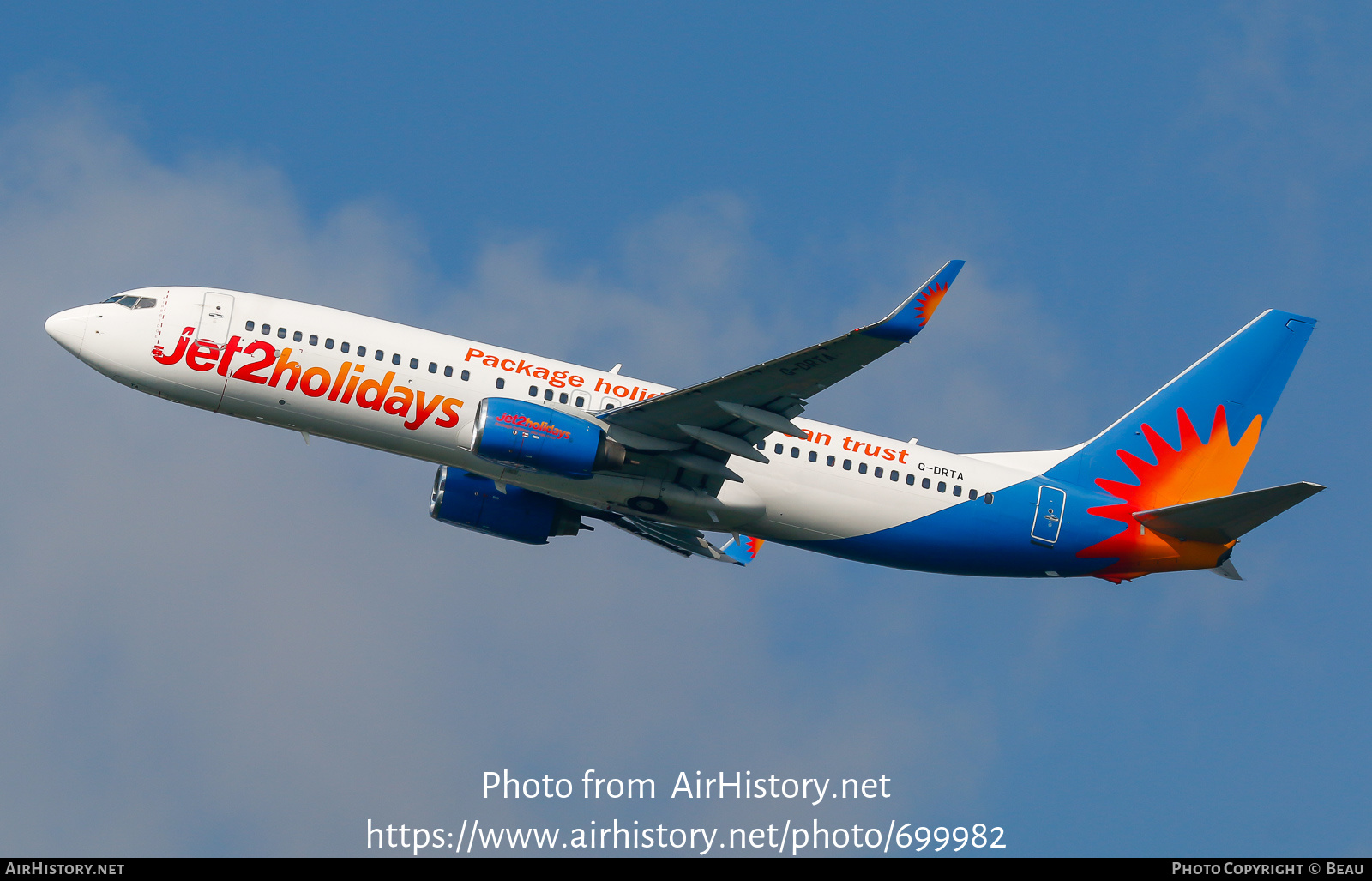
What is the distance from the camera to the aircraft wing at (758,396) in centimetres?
3019

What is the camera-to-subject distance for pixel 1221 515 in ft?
125

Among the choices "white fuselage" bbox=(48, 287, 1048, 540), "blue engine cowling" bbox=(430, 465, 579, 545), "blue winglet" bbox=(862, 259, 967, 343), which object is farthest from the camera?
"blue engine cowling" bbox=(430, 465, 579, 545)

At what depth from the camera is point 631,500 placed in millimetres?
37000

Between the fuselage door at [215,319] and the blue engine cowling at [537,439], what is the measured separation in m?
7.84

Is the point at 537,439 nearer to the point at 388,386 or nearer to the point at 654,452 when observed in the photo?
the point at 654,452

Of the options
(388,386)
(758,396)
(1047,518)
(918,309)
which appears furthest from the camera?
(1047,518)

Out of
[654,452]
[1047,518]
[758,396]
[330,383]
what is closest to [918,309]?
[758,396]

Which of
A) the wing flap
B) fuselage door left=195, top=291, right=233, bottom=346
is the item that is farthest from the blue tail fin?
fuselage door left=195, top=291, right=233, bottom=346

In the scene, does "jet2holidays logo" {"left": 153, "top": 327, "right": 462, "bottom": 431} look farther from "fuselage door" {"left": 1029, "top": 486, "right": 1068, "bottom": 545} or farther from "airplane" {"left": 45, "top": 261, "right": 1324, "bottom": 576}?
"fuselage door" {"left": 1029, "top": 486, "right": 1068, "bottom": 545}

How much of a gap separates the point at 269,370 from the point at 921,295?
18135mm

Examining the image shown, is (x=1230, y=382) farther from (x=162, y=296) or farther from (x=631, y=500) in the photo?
(x=162, y=296)

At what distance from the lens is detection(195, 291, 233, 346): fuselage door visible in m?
35.7

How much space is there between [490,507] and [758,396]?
10767 mm

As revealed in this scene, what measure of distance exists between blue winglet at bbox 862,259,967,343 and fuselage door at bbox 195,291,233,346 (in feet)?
59.3
